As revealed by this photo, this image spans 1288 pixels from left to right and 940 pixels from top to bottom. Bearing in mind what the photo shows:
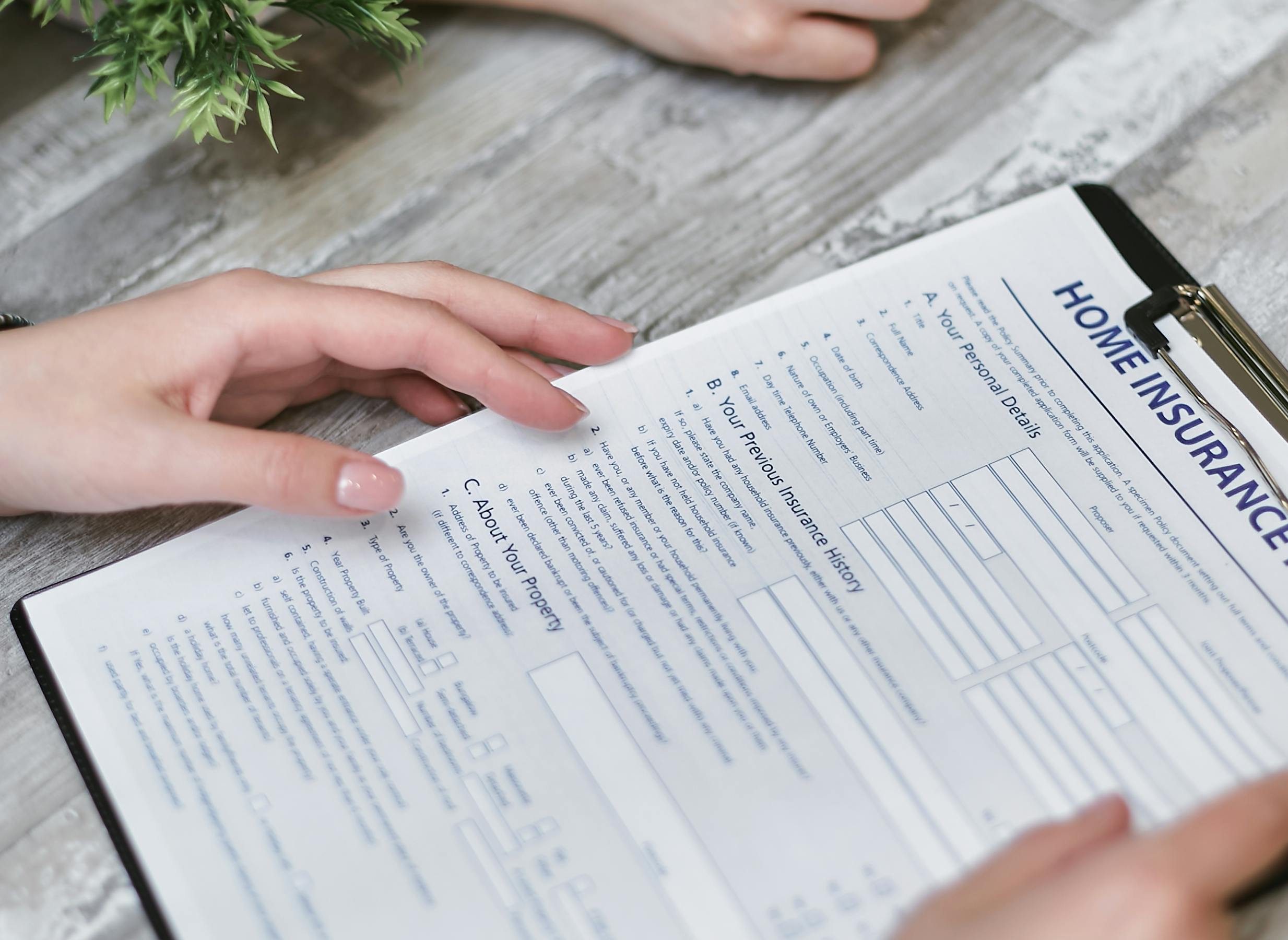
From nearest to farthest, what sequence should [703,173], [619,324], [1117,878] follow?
[1117,878] < [619,324] < [703,173]

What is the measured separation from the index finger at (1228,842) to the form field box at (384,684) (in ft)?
1.01

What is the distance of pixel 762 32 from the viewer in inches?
27.0

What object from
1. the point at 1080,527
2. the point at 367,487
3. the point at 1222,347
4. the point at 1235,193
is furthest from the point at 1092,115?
the point at 367,487

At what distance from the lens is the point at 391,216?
659 millimetres

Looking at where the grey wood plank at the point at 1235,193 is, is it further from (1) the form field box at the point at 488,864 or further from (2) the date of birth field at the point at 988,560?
(1) the form field box at the point at 488,864

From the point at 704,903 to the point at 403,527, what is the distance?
0.23 metres

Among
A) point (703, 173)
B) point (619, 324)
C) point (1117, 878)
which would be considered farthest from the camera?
point (703, 173)

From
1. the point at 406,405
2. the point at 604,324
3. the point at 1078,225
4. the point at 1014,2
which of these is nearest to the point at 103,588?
the point at 406,405

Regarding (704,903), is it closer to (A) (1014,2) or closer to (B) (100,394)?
(B) (100,394)

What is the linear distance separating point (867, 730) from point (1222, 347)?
0.30 meters

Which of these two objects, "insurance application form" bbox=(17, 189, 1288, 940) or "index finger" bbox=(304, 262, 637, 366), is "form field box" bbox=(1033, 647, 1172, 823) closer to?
"insurance application form" bbox=(17, 189, 1288, 940)

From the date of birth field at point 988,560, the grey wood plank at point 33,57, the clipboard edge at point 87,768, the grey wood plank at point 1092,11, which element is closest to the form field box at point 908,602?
the date of birth field at point 988,560

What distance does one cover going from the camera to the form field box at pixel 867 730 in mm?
430

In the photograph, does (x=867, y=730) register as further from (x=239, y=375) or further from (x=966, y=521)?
(x=239, y=375)
